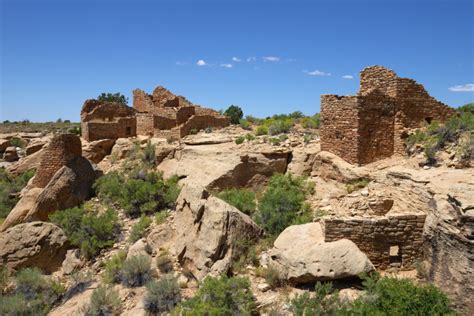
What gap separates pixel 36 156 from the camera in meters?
16.9

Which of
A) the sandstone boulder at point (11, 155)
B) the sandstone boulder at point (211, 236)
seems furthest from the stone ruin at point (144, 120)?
the sandstone boulder at point (11, 155)

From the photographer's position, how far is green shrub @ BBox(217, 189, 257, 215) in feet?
33.1

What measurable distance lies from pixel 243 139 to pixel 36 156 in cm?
1038

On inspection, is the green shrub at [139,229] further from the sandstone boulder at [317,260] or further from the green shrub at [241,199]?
the sandstone boulder at [317,260]

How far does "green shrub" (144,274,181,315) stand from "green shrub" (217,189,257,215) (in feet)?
11.0

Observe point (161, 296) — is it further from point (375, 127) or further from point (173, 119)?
point (173, 119)

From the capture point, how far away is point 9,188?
1425cm

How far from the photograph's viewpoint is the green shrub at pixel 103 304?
6973 millimetres

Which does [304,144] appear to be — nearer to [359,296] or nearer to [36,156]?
[359,296]

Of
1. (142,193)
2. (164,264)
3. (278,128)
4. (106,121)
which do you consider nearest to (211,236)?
(164,264)

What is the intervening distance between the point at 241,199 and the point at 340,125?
3785 millimetres

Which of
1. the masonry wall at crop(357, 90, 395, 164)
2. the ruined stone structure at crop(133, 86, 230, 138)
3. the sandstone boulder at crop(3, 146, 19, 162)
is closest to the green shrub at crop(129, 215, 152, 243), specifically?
the ruined stone structure at crop(133, 86, 230, 138)

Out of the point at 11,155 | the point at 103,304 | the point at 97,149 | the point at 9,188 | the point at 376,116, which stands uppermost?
the point at 376,116

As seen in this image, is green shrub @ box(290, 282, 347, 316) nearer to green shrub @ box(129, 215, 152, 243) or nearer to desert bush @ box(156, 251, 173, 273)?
desert bush @ box(156, 251, 173, 273)
